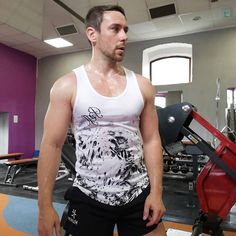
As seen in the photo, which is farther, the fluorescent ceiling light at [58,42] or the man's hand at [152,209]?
the fluorescent ceiling light at [58,42]

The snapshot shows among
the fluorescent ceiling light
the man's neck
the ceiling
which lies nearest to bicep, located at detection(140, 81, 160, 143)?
the man's neck

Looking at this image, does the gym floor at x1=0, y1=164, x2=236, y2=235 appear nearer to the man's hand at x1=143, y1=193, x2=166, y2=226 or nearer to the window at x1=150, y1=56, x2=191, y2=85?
the man's hand at x1=143, y1=193, x2=166, y2=226

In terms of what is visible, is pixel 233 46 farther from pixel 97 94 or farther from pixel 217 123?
pixel 97 94

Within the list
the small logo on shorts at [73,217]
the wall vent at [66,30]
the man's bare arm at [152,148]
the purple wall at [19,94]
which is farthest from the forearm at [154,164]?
the purple wall at [19,94]

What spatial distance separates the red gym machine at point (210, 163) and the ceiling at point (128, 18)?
13.2 feet

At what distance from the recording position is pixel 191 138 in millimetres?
2141

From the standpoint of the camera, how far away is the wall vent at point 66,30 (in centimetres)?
655

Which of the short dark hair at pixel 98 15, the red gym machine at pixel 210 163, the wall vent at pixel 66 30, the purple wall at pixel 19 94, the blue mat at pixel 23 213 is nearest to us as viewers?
the short dark hair at pixel 98 15

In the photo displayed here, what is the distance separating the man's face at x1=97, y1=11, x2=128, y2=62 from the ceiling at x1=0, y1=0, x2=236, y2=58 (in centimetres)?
468

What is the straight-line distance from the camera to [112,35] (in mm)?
1148

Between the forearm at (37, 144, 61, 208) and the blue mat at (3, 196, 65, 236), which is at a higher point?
the forearm at (37, 144, 61, 208)

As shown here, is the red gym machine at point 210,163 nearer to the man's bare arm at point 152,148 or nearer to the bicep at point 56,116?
the man's bare arm at point 152,148

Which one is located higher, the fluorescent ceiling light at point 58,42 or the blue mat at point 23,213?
the fluorescent ceiling light at point 58,42

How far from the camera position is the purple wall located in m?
7.64
